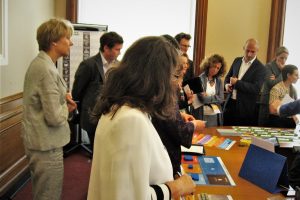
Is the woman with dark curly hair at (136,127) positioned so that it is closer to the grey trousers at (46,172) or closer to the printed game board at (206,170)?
the printed game board at (206,170)

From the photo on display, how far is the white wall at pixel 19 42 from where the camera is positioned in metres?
3.13

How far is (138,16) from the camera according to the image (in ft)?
16.4

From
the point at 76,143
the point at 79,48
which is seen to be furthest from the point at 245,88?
the point at 76,143

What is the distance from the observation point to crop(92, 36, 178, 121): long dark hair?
3.68ft

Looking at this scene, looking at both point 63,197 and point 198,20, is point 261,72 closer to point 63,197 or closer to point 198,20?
point 198,20

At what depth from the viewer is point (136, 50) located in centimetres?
115

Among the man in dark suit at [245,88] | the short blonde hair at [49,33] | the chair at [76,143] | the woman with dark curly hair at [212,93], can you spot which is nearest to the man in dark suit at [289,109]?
the woman with dark curly hair at [212,93]

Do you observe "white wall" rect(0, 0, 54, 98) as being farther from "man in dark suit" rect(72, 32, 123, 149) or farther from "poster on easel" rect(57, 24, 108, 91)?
"man in dark suit" rect(72, 32, 123, 149)

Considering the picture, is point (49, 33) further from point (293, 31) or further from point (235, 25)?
point (293, 31)

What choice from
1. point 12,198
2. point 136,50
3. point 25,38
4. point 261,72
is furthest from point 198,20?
point 136,50

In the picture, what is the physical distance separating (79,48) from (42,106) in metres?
2.58

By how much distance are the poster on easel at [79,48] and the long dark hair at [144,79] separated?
3.34 meters

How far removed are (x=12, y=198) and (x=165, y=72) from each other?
2529 millimetres

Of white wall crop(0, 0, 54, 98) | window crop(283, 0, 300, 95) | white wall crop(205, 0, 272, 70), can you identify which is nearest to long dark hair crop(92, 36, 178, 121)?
white wall crop(0, 0, 54, 98)
